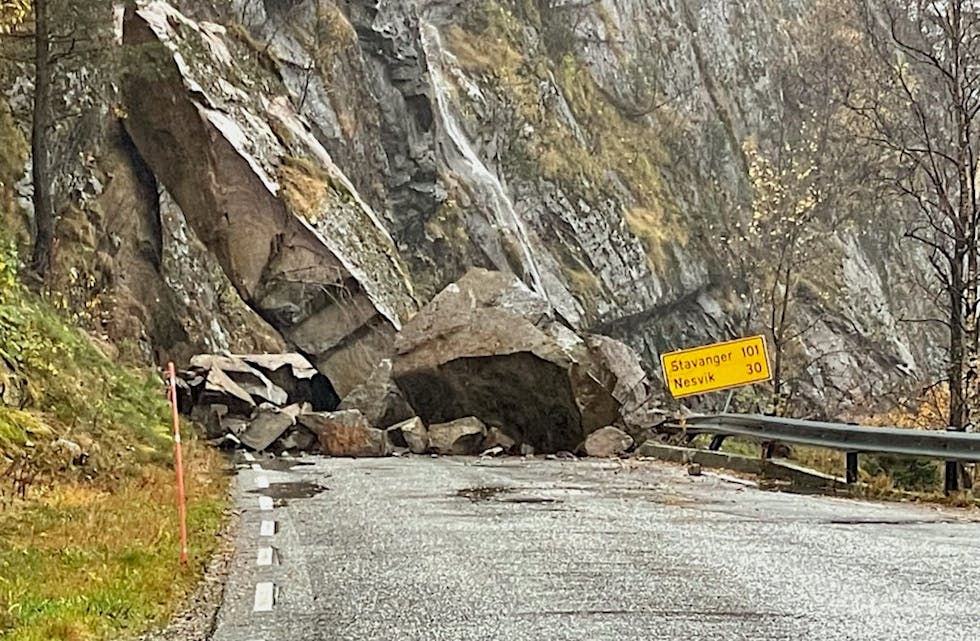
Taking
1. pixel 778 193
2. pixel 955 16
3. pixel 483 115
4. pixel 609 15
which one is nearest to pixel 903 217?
pixel 609 15

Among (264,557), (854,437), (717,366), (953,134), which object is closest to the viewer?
(264,557)

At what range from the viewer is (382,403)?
2255cm

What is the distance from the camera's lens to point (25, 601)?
6.44 meters

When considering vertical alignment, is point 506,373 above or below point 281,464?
above

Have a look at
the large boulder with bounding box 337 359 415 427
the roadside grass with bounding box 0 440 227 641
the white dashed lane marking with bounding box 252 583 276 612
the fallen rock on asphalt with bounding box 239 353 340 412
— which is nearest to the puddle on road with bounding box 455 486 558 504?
the roadside grass with bounding box 0 440 227 641

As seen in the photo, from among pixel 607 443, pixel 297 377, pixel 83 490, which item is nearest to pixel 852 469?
pixel 607 443

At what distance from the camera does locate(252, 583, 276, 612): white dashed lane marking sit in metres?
6.51

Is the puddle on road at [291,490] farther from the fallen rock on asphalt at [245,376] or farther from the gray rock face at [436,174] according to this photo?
the fallen rock on asphalt at [245,376]

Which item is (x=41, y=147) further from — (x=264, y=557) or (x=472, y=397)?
(x=264, y=557)

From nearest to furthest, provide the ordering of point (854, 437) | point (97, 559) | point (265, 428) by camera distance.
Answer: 1. point (97, 559)
2. point (854, 437)
3. point (265, 428)

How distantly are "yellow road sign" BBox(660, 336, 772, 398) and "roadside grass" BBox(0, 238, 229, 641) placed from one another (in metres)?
6.92

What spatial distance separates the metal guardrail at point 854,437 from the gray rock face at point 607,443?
3612 mm

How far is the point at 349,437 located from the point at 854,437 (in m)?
9.90

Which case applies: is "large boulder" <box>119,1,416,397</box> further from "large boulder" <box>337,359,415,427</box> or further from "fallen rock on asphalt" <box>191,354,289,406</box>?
"large boulder" <box>337,359,415,427</box>
